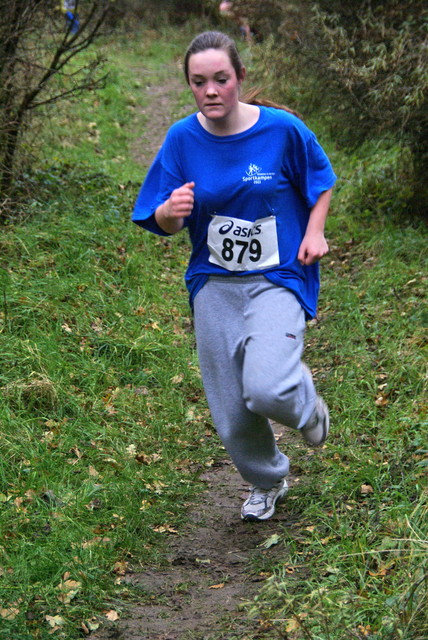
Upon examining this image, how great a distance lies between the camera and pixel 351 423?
4738 millimetres

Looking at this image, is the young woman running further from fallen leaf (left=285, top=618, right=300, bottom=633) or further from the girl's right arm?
fallen leaf (left=285, top=618, right=300, bottom=633)

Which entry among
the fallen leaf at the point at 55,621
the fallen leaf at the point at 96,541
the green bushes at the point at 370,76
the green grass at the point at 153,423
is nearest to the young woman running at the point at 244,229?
the green grass at the point at 153,423

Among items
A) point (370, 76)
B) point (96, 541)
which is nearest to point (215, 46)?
point (96, 541)

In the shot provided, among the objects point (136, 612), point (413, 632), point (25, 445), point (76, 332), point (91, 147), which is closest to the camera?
point (413, 632)

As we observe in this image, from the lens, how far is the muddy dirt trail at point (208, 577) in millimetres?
3160

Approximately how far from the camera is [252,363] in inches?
135

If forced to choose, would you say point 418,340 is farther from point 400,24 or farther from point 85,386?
point 400,24

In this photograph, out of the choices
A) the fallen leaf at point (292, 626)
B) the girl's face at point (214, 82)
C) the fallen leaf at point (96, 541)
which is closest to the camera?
the fallen leaf at point (292, 626)

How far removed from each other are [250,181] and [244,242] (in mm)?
260

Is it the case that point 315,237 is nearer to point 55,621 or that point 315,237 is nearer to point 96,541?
point 96,541

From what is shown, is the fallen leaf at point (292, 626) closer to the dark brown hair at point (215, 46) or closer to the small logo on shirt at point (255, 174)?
the small logo on shirt at point (255, 174)

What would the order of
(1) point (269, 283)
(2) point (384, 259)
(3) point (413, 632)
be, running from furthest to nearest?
1. (2) point (384, 259)
2. (1) point (269, 283)
3. (3) point (413, 632)

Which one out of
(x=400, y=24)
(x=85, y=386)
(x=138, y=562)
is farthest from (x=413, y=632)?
(x=400, y=24)

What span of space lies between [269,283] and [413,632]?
156 cm
